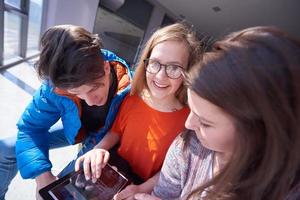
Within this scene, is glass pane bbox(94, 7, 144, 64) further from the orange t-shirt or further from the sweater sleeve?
the sweater sleeve

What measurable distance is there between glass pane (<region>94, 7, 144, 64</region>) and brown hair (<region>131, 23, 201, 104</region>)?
14.7ft

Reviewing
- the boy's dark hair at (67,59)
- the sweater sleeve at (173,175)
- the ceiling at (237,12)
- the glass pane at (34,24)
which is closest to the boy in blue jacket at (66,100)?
the boy's dark hair at (67,59)

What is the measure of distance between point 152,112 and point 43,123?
0.48 m

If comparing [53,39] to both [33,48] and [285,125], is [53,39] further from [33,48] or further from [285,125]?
[33,48]

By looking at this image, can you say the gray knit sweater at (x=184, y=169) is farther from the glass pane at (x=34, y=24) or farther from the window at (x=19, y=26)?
the glass pane at (x=34, y=24)

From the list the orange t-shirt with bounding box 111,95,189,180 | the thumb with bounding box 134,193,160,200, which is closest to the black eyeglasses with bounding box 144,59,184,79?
the orange t-shirt with bounding box 111,95,189,180

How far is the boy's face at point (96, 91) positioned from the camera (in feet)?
3.16

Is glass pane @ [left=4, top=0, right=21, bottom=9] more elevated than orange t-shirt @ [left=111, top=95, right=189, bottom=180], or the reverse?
orange t-shirt @ [left=111, top=95, right=189, bottom=180]

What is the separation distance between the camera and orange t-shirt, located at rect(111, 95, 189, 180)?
100 centimetres

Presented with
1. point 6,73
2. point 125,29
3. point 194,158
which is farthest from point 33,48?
point 194,158

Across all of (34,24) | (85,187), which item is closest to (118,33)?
(34,24)

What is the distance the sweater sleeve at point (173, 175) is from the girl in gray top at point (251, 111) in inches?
4.1

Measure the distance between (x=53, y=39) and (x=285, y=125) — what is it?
745mm

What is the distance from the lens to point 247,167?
25.2 inches
